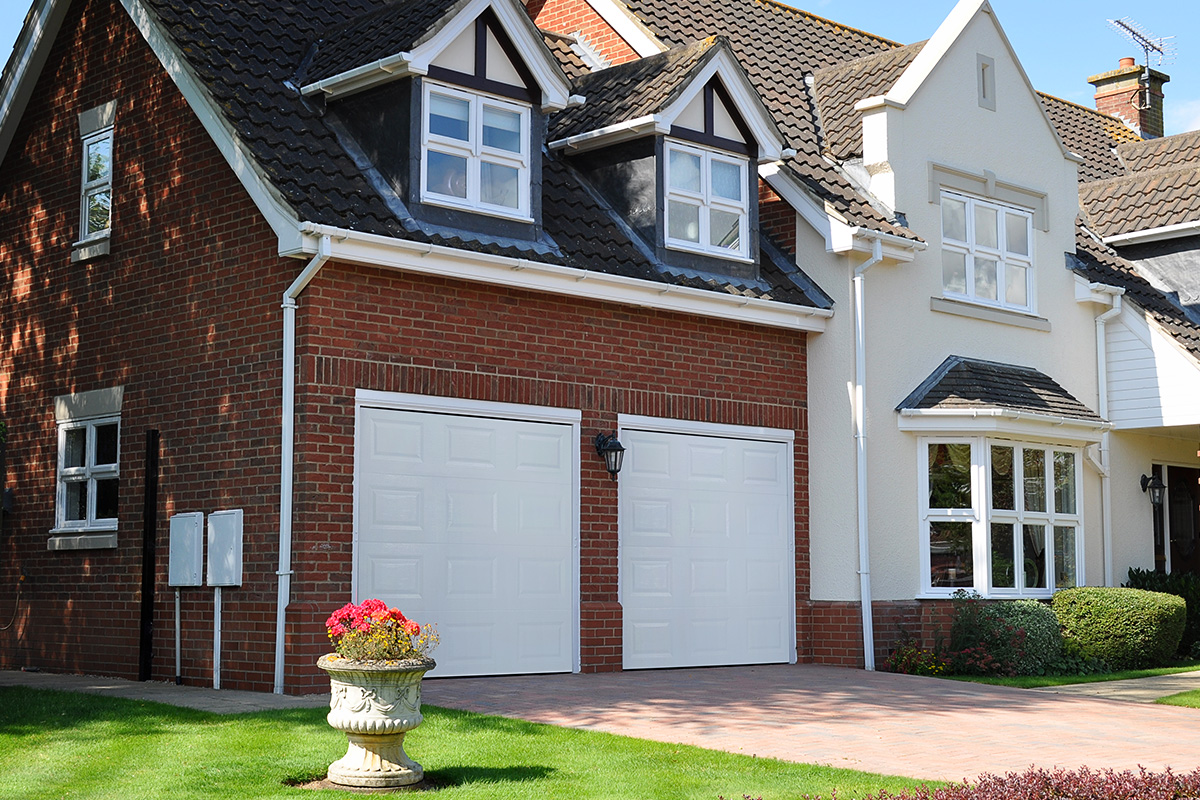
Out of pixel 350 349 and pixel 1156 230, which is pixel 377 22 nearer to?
pixel 350 349

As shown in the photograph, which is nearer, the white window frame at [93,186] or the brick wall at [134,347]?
the brick wall at [134,347]

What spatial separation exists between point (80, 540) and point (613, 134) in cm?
767

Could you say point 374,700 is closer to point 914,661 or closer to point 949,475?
point 914,661

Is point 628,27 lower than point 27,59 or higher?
higher

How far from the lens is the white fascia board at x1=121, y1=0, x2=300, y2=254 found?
1317 centimetres

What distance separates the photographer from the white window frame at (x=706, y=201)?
1647 centimetres

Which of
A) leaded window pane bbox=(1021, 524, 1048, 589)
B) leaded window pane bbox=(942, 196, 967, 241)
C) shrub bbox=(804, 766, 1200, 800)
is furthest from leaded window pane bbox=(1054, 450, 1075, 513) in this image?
shrub bbox=(804, 766, 1200, 800)

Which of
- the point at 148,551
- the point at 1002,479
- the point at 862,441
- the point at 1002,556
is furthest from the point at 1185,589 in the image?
the point at 148,551

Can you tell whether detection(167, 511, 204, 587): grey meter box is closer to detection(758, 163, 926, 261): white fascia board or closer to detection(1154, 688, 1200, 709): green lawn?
detection(758, 163, 926, 261): white fascia board

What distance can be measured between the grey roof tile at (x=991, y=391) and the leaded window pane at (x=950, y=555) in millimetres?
1554

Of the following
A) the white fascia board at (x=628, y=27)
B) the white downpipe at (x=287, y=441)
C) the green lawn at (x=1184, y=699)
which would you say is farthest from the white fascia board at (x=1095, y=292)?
the white downpipe at (x=287, y=441)

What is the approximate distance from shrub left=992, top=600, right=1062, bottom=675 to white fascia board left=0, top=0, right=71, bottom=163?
534 inches

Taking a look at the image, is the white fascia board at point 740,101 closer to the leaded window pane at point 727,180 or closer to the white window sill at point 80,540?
the leaded window pane at point 727,180

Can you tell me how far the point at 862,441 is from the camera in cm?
1698
